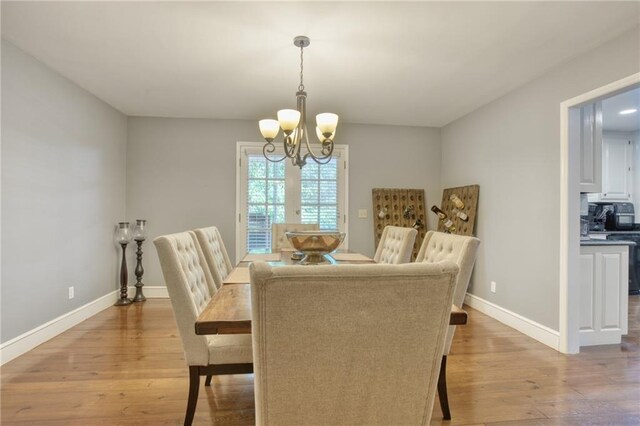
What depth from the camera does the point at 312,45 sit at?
8.21 ft

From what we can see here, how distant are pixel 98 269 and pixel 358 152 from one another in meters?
3.44

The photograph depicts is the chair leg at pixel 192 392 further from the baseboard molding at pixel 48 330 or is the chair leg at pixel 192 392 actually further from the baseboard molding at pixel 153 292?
the baseboard molding at pixel 153 292

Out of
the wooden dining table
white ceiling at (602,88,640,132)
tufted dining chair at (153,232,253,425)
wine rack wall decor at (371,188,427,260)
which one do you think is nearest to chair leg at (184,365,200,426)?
tufted dining chair at (153,232,253,425)

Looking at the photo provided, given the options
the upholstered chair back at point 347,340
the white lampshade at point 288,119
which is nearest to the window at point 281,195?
the white lampshade at point 288,119

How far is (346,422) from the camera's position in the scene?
97 cm

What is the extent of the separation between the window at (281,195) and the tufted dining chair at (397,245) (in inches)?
73.2

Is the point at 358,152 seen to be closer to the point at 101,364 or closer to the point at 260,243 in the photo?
the point at 260,243

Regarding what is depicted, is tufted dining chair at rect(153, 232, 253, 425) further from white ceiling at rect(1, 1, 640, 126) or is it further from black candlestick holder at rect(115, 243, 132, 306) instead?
black candlestick holder at rect(115, 243, 132, 306)

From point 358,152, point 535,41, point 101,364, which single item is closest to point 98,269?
point 101,364

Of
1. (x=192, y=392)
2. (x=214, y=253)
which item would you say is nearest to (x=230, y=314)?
(x=192, y=392)

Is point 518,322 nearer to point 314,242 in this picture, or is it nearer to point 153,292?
point 314,242

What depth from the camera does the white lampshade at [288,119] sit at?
2238 millimetres

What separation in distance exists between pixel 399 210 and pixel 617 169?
3495mm

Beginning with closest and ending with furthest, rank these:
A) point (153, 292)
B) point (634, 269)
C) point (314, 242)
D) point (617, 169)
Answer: point (314, 242) < point (153, 292) < point (634, 269) < point (617, 169)
